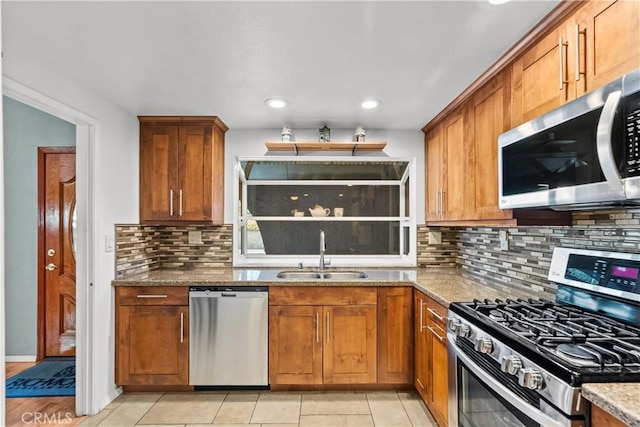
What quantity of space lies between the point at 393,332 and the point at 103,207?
2.35 meters

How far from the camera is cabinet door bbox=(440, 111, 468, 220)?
2.67 meters

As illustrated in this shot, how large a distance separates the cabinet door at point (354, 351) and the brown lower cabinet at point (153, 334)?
1.09m

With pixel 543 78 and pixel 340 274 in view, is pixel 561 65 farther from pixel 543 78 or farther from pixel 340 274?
pixel 340 274

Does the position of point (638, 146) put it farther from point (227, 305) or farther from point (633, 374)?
point (227, 305)

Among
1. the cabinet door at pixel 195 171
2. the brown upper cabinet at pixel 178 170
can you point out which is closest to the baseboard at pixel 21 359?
the brown upper cabinet at pixel 178 170

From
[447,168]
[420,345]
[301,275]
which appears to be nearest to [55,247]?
[301,275]

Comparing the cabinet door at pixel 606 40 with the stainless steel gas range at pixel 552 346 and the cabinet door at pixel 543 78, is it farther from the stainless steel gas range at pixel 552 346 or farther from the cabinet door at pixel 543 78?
the stainless steel gas range at pixel 552 346

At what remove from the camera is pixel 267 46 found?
1.93 metres

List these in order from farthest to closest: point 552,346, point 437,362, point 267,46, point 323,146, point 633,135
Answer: point 323,146 < point 437,362 < point 267,46 < point 552,346 < point 633,135

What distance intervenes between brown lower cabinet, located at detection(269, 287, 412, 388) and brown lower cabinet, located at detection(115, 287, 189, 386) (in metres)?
0.68

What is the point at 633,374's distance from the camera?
3.59 feet

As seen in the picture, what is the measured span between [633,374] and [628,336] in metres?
0.38

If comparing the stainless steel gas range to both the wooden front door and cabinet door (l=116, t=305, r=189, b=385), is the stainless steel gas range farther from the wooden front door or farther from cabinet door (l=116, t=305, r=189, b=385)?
the wooden front door

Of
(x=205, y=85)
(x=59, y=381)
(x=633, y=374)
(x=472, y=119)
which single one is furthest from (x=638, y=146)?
(x=59, y=381)
